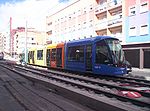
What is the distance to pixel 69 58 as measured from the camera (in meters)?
30.5

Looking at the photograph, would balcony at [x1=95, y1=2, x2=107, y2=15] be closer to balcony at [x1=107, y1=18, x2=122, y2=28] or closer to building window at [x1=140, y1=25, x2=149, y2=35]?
balcony at [x1=107, y1=18, x2=122, y2=28]

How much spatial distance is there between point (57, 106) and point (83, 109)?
3.21ft

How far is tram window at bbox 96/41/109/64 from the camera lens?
24342 mm

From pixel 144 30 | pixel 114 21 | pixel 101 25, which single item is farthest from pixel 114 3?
pixel 144 30

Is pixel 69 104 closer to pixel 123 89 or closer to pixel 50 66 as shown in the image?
pixel 123 89

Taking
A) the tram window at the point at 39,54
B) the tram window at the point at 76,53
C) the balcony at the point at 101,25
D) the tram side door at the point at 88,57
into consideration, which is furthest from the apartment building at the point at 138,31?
the tram side door at the point at 88,57

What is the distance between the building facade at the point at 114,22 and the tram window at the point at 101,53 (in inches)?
664

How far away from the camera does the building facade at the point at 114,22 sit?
4216 cm

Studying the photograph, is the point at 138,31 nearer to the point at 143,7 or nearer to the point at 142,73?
the point at 143,7

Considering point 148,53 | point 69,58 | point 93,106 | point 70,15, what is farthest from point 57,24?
point 93,106

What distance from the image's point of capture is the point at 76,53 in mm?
28844

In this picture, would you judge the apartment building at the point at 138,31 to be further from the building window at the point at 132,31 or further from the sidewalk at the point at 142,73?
the sidewalk at the point at 142,73

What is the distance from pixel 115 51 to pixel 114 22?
2484 centimetres

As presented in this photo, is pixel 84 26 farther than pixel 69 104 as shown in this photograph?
Yes
